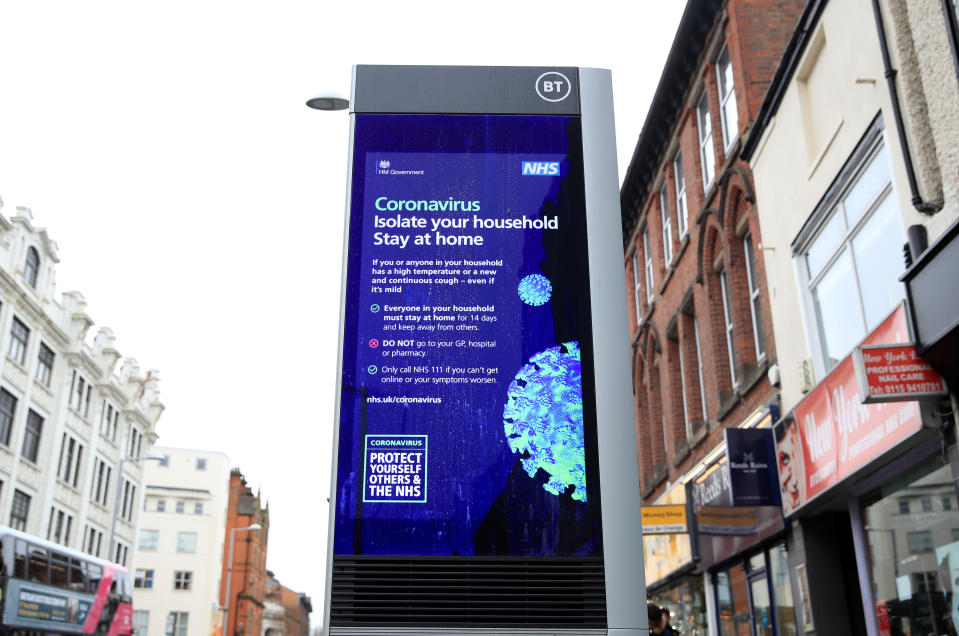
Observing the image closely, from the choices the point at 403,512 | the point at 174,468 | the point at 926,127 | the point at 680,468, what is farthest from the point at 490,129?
the point at 174,468

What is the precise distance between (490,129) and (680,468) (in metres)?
16.3

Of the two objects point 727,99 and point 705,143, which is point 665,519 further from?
point 727,99

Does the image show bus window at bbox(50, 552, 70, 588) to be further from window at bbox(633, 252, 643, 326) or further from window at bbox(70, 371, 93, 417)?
window at bbox(70, 371, 93, 417)

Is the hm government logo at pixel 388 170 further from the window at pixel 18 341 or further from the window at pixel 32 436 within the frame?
the window at pixel 32 436

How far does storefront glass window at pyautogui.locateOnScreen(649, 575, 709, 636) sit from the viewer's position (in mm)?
19438

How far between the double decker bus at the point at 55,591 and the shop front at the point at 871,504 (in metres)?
18.0

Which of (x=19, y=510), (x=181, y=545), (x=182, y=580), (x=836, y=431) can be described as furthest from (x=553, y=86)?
(x=181, y=545)

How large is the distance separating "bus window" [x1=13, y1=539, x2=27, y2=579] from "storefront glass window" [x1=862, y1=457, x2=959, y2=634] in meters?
19.5

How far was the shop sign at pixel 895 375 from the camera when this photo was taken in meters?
8.90

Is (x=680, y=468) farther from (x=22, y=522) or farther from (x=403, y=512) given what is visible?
(x=22, y=522)

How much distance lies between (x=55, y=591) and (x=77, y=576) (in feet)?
6.37

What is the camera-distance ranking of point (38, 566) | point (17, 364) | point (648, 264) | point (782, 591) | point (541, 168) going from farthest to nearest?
point (17, 364)
point (648, 264)
point (38, 566)
point (782, 591)
point (541, 168)

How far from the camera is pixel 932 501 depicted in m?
9.97

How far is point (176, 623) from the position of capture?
7850cm
